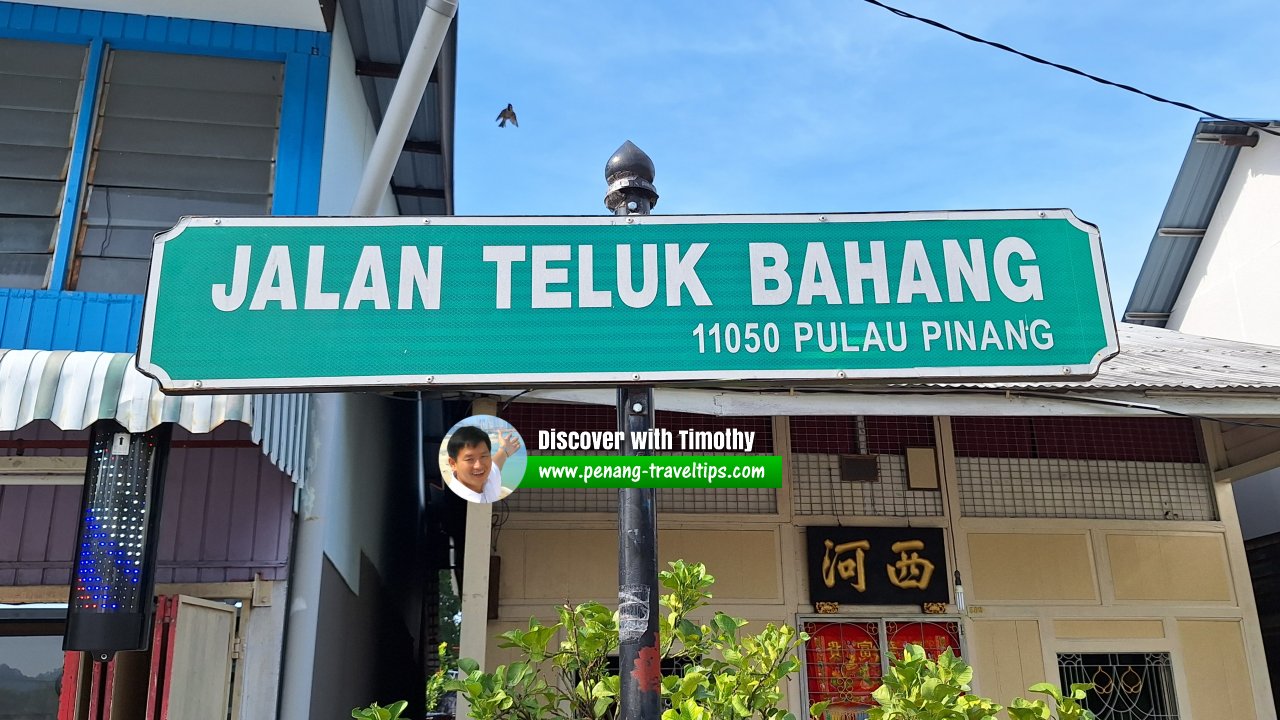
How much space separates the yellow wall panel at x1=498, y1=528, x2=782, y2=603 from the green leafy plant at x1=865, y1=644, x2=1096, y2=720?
170 inches

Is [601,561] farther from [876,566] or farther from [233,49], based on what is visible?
[233,49]

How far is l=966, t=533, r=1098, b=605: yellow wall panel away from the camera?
754 cm

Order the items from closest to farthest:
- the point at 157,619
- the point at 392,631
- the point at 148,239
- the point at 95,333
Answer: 1. the point at 157,619
2. the point at 95,333
3. the point at 148,239
4. the point at 392,631

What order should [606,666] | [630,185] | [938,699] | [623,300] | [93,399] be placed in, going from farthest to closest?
[93,399], [606,666], [938,699], [630,185], [623,300]

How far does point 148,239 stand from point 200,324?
335 centimetres

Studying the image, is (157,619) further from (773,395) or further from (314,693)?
(773,395)

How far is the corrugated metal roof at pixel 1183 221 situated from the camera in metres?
11.2

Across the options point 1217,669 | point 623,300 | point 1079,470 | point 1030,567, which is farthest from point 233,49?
point 1217,669

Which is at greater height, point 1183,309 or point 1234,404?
point 1183,309

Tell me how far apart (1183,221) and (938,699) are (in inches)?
445

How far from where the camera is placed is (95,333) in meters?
4.62

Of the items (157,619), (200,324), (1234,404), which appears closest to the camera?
(200,324)

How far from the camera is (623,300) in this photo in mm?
2096

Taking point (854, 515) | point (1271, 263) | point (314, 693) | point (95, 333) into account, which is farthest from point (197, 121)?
point (1271, 263)
